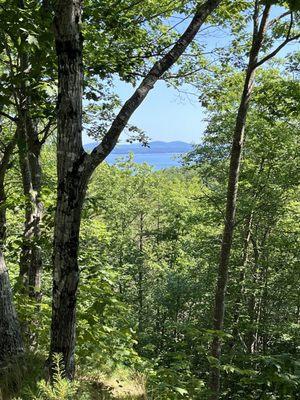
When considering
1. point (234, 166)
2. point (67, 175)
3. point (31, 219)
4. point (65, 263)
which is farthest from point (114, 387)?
point (234, 166)

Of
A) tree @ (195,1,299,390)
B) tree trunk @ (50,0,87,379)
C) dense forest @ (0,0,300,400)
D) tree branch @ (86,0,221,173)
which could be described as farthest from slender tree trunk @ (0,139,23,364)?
tree @ (195,1,299,390)

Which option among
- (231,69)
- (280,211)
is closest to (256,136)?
(280,211)

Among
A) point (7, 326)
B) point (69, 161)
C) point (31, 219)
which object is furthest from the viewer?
point (31, 219)

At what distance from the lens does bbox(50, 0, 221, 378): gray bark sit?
2.45 m

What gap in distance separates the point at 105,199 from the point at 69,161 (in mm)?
3446

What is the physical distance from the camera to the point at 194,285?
17.9m

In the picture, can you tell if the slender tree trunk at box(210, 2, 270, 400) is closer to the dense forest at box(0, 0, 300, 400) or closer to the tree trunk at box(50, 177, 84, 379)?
the dense forest at box(0, 0, 300, 400)

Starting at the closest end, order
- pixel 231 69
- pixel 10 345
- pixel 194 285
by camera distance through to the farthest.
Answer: pixel 10 345, pixel 231 69, pixel 194 285

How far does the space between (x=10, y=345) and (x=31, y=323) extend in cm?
103

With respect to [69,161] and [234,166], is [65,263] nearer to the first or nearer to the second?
[69,161]

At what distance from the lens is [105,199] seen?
19.6 ft

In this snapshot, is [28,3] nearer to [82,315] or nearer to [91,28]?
[91,28]

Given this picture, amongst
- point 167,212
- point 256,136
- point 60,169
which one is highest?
point 256,136

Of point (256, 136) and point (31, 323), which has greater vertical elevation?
point (256, 136)
